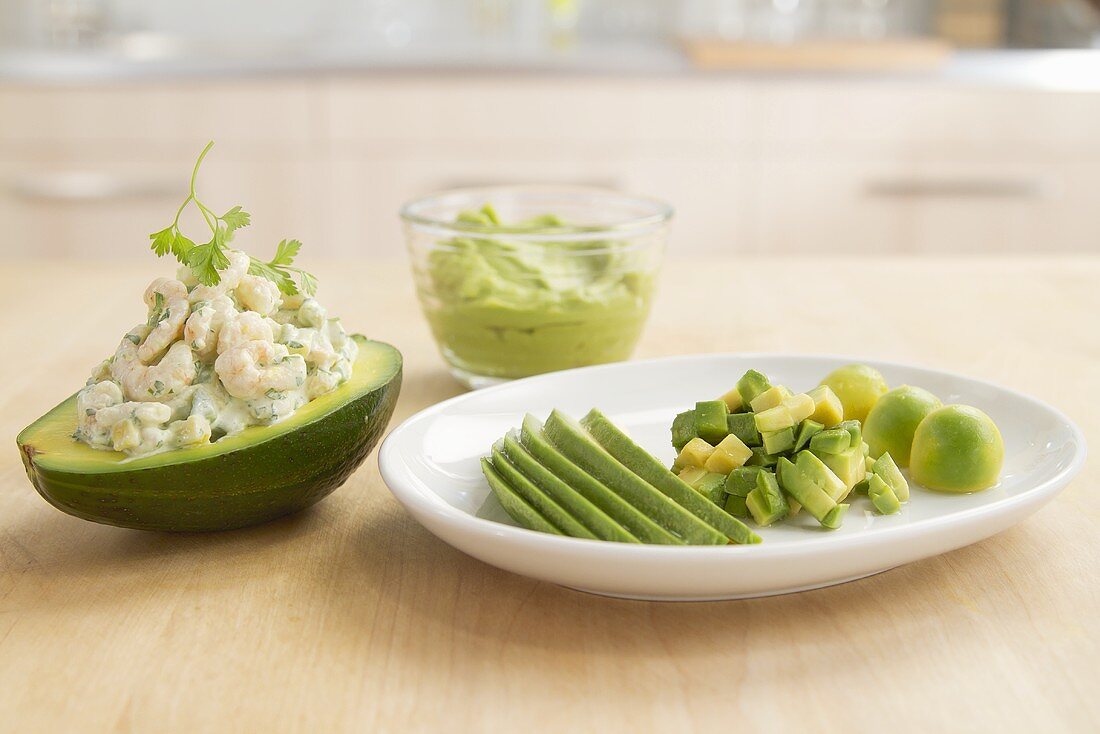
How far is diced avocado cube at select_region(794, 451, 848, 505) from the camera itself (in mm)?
872

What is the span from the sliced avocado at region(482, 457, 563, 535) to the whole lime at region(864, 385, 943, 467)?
34cm

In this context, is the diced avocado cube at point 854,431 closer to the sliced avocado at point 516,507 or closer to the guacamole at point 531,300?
the sliced avocado at point 516,507

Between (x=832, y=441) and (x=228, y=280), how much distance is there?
1.58 ft

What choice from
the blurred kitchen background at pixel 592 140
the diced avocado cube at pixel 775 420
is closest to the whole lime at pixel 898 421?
the diced avocado cube at pixel 775 420

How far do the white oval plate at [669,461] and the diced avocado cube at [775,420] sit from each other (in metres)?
0.07

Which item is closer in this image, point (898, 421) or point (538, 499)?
point (538, 499)

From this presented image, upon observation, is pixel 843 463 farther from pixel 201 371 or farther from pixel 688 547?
pixel 201 371

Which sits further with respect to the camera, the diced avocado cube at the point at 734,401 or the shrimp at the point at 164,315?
the diced avocado cube at the point at 734,401

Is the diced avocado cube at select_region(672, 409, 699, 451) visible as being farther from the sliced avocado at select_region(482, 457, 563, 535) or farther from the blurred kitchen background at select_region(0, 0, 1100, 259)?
the blurred kitchen background at select_region(0, 0, 1100, 259)

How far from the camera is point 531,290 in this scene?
1.31 m

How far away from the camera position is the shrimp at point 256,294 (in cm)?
91

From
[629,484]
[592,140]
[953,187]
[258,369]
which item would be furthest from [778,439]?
[953,187]

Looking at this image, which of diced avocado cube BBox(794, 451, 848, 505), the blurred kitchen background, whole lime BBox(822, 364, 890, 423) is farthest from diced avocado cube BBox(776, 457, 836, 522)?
the blurred kitchen background

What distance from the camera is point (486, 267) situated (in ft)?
4.33
